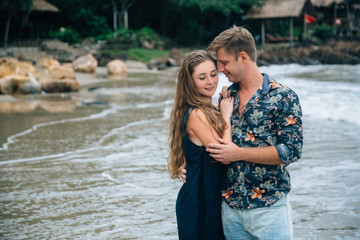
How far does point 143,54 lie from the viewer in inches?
1281

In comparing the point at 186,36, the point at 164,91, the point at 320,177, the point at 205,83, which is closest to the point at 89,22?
the point at 186,36

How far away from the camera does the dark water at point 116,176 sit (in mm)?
4254

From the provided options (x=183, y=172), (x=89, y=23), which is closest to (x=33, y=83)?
(x=183, y=172)

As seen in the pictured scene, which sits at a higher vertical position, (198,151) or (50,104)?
(198,151)

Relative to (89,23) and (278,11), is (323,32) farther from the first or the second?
(89,23)

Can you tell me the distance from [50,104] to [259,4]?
26.7 metres

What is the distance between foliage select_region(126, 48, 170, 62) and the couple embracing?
2953 cm

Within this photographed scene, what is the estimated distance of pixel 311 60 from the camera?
32938 millimetres

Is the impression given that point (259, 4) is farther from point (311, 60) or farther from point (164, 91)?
point (164, 91)

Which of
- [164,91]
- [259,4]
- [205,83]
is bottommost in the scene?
[164,91]

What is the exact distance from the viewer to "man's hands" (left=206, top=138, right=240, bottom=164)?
2282mm

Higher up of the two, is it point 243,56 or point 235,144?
point 243,56

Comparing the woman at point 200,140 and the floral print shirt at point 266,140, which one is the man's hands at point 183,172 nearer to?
the woman at point 200,140

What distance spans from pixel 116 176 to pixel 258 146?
3880 mm
